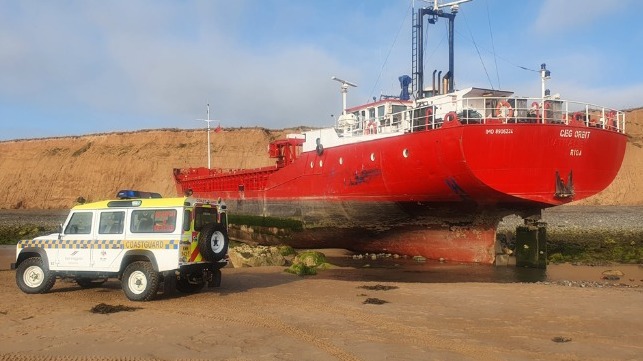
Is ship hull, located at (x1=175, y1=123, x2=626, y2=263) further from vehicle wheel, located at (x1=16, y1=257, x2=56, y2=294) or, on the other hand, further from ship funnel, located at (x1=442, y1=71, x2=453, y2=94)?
vehicle wheel, located at (x1=16, y1=257, x2=56, y2=294)

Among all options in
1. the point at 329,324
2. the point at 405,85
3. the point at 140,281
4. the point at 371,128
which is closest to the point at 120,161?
the point at 405,85

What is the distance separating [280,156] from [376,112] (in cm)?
589

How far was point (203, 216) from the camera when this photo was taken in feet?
34.5

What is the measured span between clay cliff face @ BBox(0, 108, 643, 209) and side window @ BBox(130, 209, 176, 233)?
5986 cm

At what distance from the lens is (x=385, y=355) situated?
661cm

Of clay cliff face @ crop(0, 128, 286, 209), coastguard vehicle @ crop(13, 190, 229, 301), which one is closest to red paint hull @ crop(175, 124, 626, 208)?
coastguard vehicle @ crop(13, 190, 229, 301)

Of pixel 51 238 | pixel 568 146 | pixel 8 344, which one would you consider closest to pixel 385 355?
pixel 8 344

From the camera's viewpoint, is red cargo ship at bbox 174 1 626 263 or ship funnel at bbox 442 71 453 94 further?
ship funnel at bbox 442 71 453 94

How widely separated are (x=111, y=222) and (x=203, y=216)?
6.25 feet

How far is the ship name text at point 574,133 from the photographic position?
1652 cm

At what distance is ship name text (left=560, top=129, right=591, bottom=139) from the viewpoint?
1652cm

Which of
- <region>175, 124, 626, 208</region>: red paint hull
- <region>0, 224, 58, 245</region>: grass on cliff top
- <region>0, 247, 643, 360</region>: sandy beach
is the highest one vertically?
<region>175, 124, 626, 208</region>: red paint hull

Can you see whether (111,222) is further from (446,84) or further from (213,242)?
(446,84)

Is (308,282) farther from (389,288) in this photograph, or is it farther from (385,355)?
(385,355)
